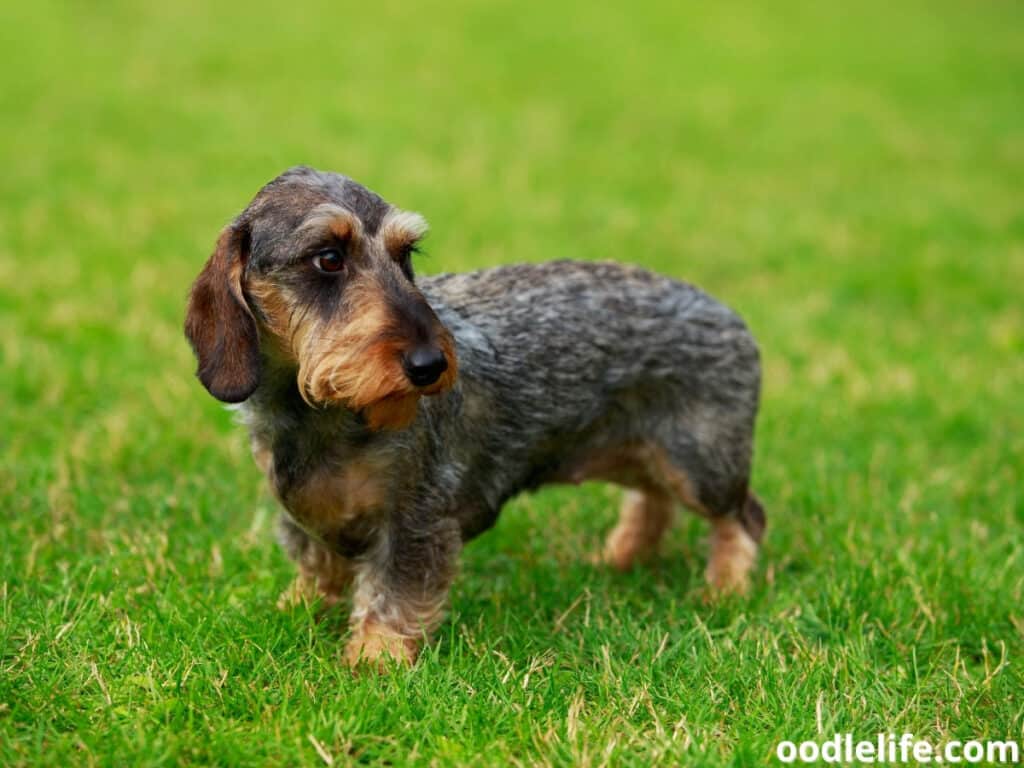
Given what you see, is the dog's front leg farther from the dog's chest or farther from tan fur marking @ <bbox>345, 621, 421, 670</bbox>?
the dog's chest

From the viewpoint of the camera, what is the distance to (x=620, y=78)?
18.7m

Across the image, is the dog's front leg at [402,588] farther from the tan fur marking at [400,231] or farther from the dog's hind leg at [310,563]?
the tan fur marking at [400,231]

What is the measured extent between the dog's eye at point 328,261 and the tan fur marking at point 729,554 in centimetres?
238

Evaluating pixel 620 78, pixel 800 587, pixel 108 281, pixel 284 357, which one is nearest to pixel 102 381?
pixel 108 281

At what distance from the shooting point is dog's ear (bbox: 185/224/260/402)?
4.12 meters

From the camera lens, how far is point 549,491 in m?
6.43

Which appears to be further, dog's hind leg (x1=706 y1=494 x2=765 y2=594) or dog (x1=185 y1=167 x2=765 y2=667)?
dog's hind leg (x1=706 y1=494 x2=765 y2=594)

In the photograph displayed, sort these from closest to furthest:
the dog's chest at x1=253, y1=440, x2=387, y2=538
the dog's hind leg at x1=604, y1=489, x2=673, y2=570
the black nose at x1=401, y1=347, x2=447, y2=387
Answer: the black nose at x1=401, y1=347, x2=447, y2=387 → the dog's chest at x1=253, y1=440, x2=387, y2=538 → the dog's hind leg at x1=604, y1=489, x2=673, y2=570

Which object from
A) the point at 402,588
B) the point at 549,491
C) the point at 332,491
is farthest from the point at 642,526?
the point at 332,491

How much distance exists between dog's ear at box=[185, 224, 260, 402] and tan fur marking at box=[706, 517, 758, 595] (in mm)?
2415

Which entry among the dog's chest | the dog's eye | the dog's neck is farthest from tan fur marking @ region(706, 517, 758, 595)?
the dog's eye

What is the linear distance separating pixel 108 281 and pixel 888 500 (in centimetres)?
582

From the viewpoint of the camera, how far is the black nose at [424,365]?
3.78 meters

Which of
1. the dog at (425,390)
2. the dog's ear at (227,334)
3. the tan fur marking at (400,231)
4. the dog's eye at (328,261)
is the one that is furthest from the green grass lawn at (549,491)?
the tan fur marking at (400,231)
